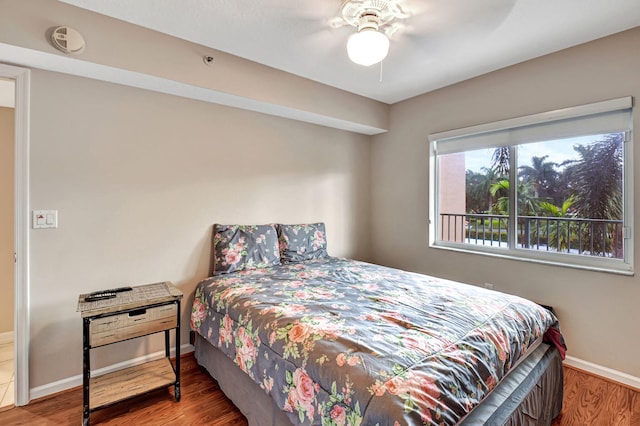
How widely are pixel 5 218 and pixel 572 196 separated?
492 cm

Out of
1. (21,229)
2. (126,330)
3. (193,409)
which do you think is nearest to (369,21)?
(126,330)

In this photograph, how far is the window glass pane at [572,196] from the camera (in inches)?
91.3

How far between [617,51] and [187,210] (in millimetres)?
3476

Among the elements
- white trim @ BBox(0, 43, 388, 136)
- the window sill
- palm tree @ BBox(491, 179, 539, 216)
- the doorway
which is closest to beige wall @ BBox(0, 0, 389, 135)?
white trim @ BBox(0, 43, 388, 136)

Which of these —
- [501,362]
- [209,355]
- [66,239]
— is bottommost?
[209,355]

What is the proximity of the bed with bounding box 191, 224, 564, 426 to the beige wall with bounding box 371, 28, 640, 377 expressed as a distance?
79 cm

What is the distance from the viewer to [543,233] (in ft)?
8.84

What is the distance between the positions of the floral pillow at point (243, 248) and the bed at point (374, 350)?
0.51ft

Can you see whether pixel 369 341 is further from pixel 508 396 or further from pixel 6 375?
pixel 6 375

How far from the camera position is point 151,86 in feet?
7.56

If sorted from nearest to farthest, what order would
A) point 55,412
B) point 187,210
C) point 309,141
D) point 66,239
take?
point 55,412 < point 66,239 < point 187,210 < point 309,141

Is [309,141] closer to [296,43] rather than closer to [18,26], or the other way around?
[296,43]

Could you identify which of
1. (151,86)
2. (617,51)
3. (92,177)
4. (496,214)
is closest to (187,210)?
(92,177)

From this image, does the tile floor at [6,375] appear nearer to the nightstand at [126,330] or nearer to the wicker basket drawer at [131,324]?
the nightstand at [126,330]
